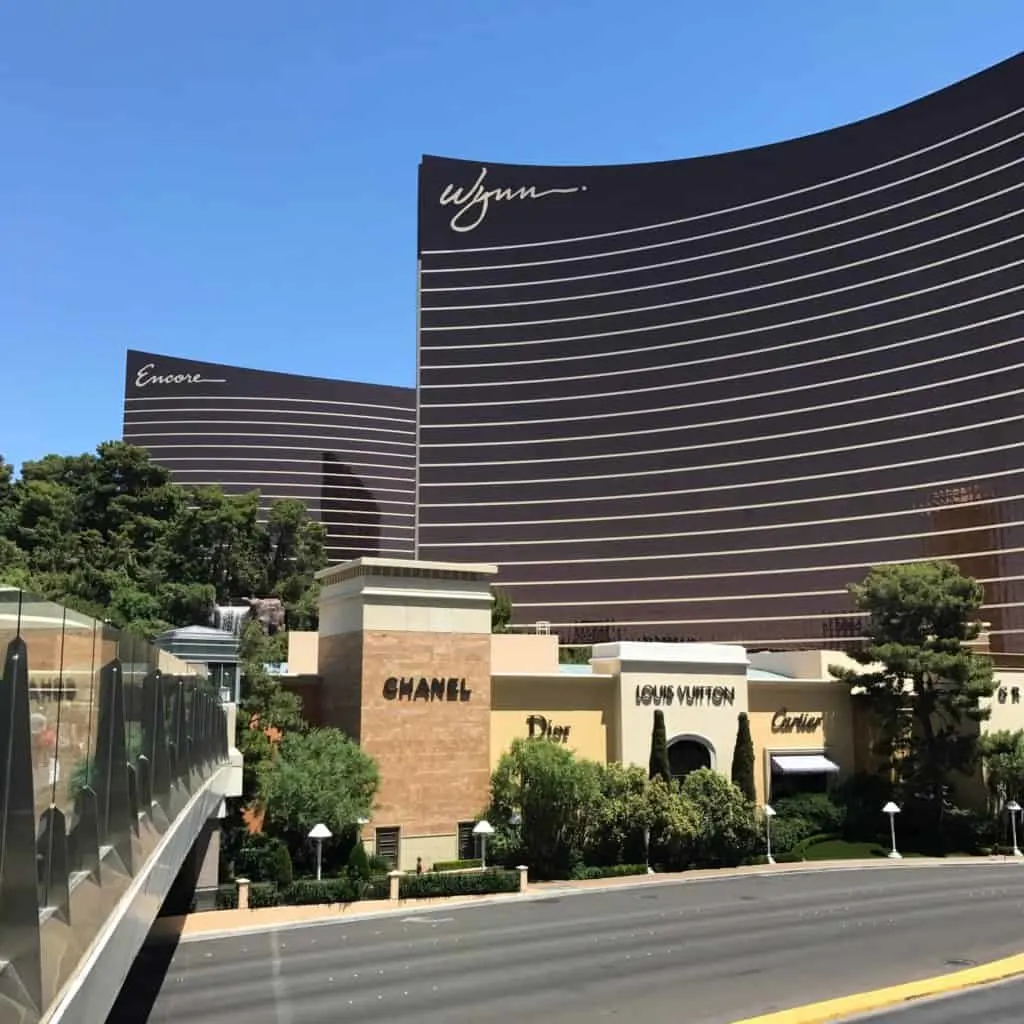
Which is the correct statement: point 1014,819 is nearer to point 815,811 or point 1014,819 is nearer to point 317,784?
point 815,811

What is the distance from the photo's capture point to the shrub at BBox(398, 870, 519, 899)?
3384cm

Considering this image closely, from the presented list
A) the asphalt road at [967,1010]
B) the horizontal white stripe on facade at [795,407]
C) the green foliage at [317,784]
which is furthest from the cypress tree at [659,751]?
the horizontal white stripe on facade at [795,407]

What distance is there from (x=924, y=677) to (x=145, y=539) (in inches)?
2223

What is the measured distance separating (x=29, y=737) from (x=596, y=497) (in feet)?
323

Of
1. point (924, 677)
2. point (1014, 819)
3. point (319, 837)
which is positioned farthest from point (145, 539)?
point (1014, 819)

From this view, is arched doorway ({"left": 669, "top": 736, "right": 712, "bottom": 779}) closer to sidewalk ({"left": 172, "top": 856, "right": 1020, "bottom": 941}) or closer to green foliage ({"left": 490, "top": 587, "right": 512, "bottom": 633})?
sidewalk ({"left": 172, "top": 856, "right": 1020, "bottom": 941})

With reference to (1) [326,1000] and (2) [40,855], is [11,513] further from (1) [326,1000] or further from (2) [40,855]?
(2) [40,855]

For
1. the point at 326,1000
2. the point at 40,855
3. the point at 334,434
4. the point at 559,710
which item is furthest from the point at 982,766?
the point at 334,434

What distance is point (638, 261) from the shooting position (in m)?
103

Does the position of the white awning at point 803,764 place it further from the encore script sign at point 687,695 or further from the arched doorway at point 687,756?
the arched doorway at point 687,756

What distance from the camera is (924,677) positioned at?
49531 mm

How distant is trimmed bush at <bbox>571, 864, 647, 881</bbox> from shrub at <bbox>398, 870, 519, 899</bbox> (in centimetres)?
358

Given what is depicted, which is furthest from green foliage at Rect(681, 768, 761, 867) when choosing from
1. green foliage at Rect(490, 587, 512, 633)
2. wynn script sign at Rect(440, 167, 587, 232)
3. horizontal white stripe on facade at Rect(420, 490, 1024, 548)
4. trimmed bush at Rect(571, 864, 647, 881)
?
wynn script sign at Rect(440, 167, 587, 232)

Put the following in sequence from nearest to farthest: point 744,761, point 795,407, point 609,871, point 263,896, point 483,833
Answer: point 263,896 < point 483,833 < point 609,871 < point 744,761 < point 795,407
